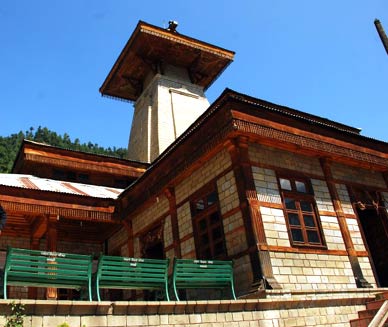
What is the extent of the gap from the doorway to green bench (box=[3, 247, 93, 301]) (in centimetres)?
813

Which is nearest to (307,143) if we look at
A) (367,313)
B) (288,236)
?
(288,236)

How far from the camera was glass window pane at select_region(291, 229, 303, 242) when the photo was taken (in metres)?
9.36

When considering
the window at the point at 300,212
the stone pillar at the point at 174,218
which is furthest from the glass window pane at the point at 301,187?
the stone pillar at the point at 174,218

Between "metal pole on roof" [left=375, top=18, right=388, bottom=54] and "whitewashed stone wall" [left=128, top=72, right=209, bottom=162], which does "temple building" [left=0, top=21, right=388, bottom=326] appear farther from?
"whitewashed stone wall" [left=128, top=72, right=209, bottom=162]

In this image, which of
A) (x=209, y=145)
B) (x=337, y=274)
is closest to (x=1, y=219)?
(x=209, y=145)

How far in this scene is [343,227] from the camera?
1026 centimetres

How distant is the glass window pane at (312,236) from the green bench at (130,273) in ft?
12.9

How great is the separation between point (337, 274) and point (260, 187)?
273 centimetres

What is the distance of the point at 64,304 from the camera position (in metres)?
5.59

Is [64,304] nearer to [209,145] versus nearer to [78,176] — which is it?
[209,145]

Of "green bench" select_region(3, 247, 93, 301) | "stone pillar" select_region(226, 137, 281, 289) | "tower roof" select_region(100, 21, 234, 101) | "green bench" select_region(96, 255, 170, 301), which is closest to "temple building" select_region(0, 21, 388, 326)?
"stone pillar" select_region(226, 137, 281, 289)

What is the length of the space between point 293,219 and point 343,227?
1.58 metres

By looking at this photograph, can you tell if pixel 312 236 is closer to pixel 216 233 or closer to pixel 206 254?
pixel 216 233

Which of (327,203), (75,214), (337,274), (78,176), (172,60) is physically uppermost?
(172,60)
